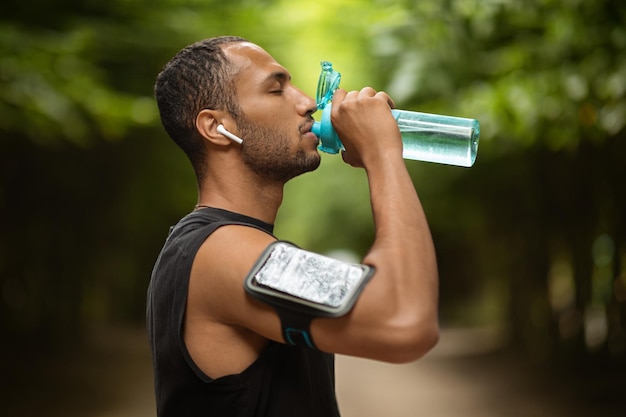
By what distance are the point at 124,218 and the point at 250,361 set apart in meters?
12.7

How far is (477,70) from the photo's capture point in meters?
6.81

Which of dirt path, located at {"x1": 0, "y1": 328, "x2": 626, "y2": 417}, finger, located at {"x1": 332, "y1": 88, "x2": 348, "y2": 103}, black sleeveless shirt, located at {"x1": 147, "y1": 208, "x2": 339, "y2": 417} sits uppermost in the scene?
finger, located at {"x1": 332, "y1": 88, "x2": 348, "y2": 103}

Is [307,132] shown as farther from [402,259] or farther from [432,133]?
[402,259]

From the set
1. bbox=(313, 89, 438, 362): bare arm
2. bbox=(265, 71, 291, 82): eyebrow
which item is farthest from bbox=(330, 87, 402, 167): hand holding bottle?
bbox=(265, 71, 291, 82): eyebrow

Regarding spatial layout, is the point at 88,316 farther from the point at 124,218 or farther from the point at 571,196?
the point at 571,196

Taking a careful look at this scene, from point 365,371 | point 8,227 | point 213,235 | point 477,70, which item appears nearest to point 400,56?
point 477,70

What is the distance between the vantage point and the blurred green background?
578 centimetres

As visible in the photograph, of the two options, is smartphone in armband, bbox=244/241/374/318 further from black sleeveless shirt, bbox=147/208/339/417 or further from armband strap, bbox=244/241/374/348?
black sleeveless shirt, bbox=147/208/339/417

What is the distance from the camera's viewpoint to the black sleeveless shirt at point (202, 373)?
1.83 metres

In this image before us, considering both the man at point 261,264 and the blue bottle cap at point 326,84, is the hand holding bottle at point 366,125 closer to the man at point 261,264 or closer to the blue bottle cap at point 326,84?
the man at point 261,264

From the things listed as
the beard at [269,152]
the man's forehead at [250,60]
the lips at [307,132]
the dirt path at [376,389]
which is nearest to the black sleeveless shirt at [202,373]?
the beard at [269,152]

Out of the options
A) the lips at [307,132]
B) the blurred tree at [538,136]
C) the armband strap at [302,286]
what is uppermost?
the blurred tree at [538,136]

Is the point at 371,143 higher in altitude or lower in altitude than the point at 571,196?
lower

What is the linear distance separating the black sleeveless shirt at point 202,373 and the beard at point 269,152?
19cm
